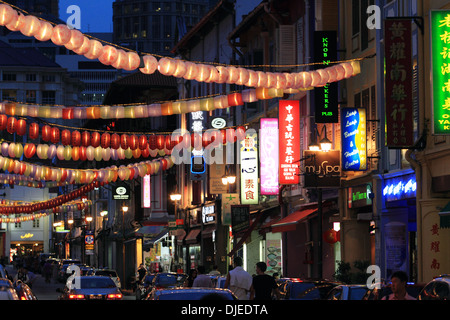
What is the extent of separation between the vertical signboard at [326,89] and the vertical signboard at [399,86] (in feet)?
20.6

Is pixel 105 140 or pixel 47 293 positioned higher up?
pixel 105 140

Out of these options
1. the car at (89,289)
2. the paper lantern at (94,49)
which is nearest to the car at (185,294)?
the paper lantern at (94,49)

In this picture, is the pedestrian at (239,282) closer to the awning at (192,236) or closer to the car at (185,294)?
the car at (185,294)

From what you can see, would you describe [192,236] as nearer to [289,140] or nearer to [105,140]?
[105,140]

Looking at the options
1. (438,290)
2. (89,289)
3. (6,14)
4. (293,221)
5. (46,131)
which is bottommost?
(89,289)

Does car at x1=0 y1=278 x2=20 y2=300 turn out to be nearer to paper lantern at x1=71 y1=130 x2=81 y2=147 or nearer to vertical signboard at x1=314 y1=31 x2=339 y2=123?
vertical signboard at x1=314 y1=31 x2=339 y2=123

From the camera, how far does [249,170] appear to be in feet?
130

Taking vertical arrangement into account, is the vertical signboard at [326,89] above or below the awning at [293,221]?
above

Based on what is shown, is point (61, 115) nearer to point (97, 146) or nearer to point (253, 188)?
point (97, 146)

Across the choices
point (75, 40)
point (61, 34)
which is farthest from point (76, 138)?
point (61, 34)

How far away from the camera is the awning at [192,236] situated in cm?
5542

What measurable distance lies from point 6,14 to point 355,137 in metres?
12.1

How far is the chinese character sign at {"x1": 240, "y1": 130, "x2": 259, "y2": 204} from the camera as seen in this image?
130 feet

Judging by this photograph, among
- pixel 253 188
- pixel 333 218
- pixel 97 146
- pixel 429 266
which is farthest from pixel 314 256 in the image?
pixel 429 266
